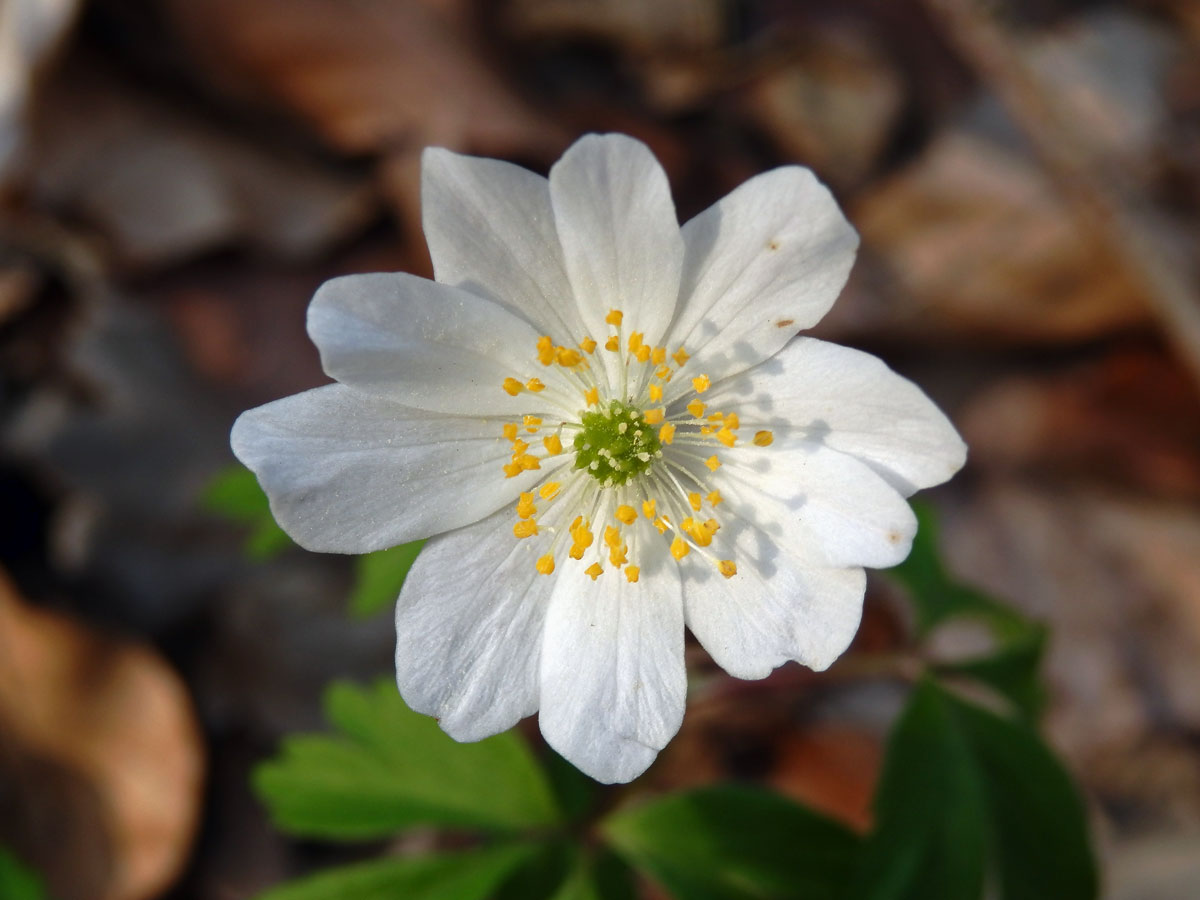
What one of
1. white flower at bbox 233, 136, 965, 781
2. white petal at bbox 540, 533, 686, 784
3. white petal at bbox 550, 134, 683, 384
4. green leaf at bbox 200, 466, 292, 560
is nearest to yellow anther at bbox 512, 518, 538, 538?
white flower at bbox 233, 136, 965, 781

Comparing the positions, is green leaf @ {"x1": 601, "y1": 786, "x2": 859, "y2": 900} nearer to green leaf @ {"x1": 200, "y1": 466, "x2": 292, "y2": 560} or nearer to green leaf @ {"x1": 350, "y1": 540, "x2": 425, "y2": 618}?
green leaf @ {"x1": 350, "y1": 540, "x2": 425, "y2": 618}

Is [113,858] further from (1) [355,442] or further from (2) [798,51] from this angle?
(2) [798,51]

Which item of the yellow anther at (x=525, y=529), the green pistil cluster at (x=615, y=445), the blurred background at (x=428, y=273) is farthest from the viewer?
the blurred background at (x=428, y=273)

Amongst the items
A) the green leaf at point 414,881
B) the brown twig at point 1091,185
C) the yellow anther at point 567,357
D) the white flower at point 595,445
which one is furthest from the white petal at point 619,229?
the brown twig at point 1091,185

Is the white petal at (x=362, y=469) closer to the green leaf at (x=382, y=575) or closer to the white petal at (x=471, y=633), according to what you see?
the white petal at (x=471, y=633)

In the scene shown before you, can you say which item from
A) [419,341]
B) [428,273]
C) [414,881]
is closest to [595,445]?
[419,341]
